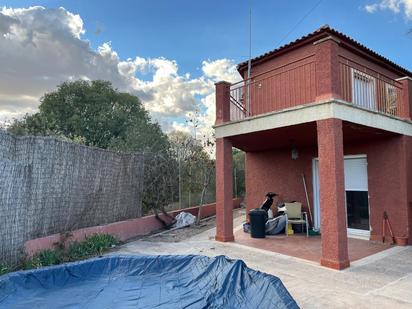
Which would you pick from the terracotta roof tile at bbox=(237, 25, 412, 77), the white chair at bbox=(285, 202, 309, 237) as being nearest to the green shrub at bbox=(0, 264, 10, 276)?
the white chair at bbox=(285, 202, 309, 237)

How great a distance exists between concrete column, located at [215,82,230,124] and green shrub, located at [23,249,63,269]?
5.73 meters

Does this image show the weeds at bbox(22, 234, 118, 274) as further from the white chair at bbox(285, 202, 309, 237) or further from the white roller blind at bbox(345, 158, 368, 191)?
the white roller blind at bbox(345, 158, 368, 191)

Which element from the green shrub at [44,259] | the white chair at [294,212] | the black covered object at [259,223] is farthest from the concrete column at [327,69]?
the green shrub at [44,259]

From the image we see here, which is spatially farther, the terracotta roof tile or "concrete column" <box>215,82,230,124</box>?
"concrete column" <box>215,82,230,124</box>

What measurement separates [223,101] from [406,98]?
17.2ft

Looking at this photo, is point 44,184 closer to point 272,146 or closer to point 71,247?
point 71,247

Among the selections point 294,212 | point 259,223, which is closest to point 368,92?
point 294,212

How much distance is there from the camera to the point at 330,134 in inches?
287

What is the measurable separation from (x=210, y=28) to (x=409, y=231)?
950 cm

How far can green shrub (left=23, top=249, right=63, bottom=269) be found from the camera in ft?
23.7

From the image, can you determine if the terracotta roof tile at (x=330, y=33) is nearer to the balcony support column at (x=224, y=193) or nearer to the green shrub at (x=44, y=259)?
the balcony support column at (x=224, y=193)

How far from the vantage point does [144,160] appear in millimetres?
12039

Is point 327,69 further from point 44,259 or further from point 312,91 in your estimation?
point 44,259

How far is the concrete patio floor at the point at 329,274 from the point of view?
17.5 ft
